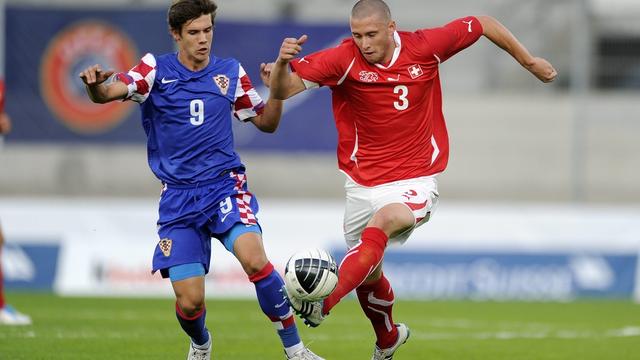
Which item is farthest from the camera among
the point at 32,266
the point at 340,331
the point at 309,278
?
the point at 32,266

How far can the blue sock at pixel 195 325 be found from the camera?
7.96 meters

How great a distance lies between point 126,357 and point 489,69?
12.6 metres

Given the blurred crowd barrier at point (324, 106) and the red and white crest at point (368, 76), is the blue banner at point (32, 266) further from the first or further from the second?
the red and white crest at point (368, 76)

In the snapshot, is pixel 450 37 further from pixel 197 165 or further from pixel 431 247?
pixel 431 247

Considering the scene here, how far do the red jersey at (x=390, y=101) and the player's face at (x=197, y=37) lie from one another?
2.14ft

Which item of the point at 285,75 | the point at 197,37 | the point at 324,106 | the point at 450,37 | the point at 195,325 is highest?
the point at 197,37

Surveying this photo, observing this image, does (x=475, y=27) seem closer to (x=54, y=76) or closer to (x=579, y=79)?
(x=579, y=79)

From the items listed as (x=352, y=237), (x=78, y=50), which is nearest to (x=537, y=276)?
(x=78, y=50)

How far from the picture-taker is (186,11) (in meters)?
8.09

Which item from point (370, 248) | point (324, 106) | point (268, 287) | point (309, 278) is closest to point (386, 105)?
point (370, 248)

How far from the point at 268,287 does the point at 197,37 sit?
5.74 feet

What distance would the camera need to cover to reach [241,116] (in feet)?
27.6

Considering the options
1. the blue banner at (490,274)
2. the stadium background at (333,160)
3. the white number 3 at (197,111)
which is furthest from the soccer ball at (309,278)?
the blue banner at (490,274)

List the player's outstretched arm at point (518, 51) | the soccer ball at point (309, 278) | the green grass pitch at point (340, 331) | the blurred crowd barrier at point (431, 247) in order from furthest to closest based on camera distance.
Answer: the blurred crowd barrier at point (431, 247) → the green grass pitch at point (340, 331) → the player's outstretched arm at point (518, 51) → the soccer ball at point (309, 278)
